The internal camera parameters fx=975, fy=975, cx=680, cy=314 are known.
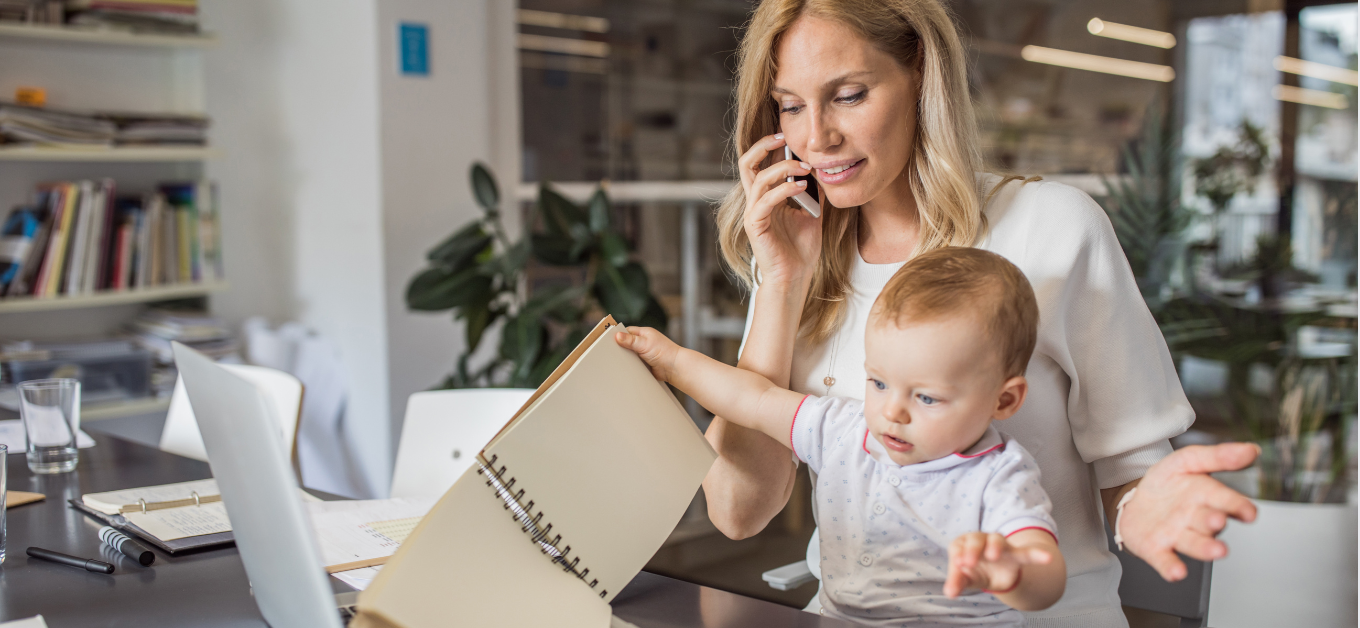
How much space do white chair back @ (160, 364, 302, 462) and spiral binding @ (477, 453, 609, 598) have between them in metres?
1.11

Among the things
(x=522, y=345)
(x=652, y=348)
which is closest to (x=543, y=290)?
(x=522, y=345)

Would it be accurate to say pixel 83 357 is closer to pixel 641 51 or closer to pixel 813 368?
pixel 641 51

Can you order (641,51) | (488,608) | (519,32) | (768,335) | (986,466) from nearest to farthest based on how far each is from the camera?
(488,608)
(986,466)
(768,335)
(519,32)
(641,51)

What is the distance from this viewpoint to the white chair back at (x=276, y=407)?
2066 millimetres

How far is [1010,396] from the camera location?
1096 mm

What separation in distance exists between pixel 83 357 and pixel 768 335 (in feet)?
9.51

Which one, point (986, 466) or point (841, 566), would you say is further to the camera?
point (841, 566)

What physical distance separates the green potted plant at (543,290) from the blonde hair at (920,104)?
149 cm

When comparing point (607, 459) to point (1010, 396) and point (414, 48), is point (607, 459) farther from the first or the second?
point (414, 48)

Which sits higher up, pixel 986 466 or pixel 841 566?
pixel 986 466

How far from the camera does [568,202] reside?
10.6 ft

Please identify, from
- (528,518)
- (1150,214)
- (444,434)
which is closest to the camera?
(528,518)

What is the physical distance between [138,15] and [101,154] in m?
0.51

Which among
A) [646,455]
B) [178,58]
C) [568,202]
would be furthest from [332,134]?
[646,455]
